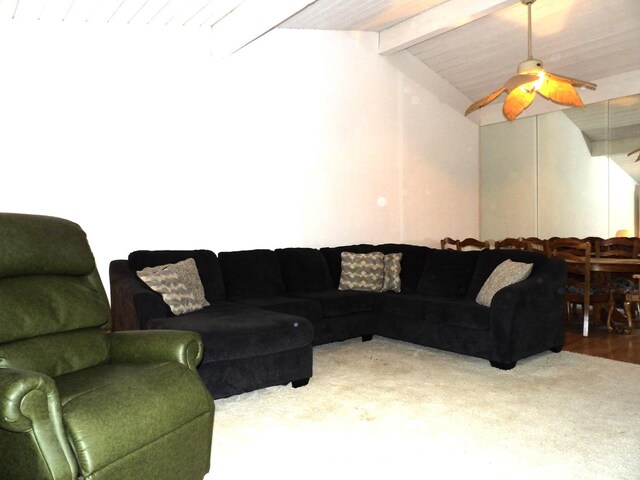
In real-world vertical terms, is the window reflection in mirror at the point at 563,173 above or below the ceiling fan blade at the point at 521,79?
below

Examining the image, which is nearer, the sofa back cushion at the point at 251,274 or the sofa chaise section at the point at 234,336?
the sofa chaise section at the point at 234,336

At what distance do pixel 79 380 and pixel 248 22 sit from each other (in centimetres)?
331

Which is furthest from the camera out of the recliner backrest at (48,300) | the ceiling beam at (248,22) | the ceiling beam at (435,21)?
the ceiling beam at (435,21)

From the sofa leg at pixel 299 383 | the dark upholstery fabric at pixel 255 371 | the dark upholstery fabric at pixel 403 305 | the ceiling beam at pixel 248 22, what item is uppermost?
the ceiling beam at pixel 248 22

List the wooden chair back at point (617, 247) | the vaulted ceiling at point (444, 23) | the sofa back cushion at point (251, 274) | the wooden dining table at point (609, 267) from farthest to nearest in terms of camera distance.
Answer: the wooden chair back at point (617, 247) → the wooden dining table at point (609, 267) → the sofa back cushion at point (251, 274) → the vaulted ceiling at point (444, 23)

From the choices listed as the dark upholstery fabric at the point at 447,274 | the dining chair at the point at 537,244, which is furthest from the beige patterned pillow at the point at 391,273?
the dining chair at the point at 537,244

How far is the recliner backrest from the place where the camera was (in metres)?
2.19

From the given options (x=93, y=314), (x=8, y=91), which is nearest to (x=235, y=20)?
(x=8, y=91)

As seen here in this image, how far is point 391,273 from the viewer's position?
16.7 ft

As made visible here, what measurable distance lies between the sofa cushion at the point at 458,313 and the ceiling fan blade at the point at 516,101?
1.78 m

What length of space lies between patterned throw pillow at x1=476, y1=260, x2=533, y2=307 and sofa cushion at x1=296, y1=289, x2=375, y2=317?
3.15 ft

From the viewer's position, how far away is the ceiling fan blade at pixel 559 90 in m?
4.46

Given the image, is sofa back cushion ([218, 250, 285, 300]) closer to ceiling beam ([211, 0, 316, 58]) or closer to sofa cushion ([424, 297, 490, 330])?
sofa cushion ([424, 297, 490, 330])

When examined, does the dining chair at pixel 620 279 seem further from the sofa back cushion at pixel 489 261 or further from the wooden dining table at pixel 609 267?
the sofa back cushion at pixel 489 261
